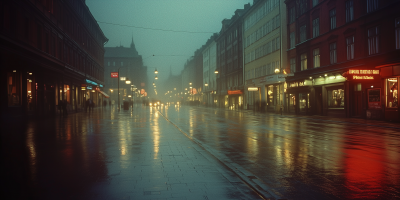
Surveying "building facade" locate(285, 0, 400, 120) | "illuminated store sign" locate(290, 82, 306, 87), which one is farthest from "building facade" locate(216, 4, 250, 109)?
"building facade" locate(285, 0, 400, 120)

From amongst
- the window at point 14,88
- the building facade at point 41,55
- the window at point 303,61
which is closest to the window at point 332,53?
the window at point 303,61

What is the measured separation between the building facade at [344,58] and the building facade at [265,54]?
78.4 inches

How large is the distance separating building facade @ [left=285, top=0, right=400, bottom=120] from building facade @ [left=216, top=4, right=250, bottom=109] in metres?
21.1

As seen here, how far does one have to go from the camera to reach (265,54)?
4703cm

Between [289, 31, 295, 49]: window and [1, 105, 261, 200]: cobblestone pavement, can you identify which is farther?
[289, 31, 295, 49]: window

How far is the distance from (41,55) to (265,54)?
105 ft

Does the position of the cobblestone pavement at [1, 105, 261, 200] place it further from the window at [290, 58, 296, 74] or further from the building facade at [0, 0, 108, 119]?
the window at [290, 58, 296, 74]

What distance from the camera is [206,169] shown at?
699cm

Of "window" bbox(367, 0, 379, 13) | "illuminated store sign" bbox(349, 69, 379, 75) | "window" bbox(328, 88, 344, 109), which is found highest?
"window" bbox(367, 0, 379, 13)

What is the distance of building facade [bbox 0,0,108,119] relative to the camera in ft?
68.2

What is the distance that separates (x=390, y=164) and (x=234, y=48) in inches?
2296

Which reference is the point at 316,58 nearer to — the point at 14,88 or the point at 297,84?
the point at 297,84

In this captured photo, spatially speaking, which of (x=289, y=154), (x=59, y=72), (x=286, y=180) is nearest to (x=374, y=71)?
(x=289, y=154)

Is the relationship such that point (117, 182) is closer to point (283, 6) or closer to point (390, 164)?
point (390, 164)
